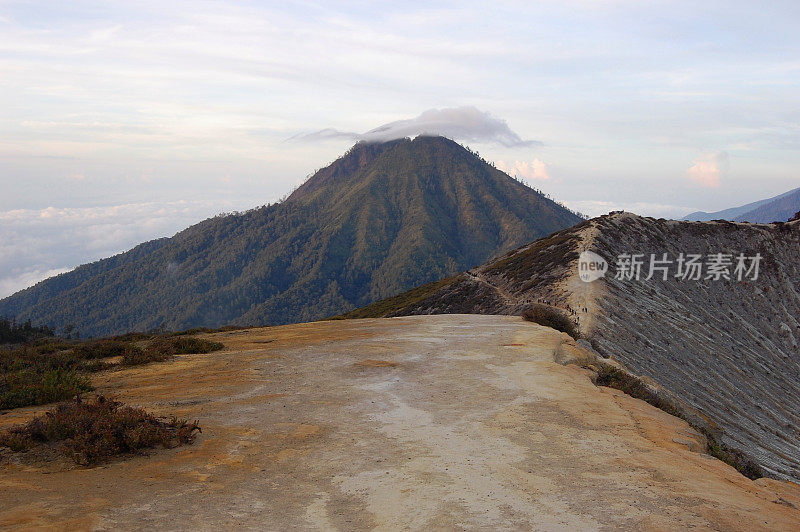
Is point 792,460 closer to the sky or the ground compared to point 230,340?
closer to the ground

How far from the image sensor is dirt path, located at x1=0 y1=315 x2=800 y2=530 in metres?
7.61

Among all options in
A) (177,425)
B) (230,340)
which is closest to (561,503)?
(177,425)

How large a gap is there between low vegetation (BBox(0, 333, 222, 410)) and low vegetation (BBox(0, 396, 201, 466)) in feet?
10.9

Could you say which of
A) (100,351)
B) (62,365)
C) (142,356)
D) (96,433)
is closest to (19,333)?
(100,351)

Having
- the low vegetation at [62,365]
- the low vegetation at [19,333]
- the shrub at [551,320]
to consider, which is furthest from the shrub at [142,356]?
the low vegetation at [19,333]

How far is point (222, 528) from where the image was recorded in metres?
7.25

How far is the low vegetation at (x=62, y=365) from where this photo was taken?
550 inches

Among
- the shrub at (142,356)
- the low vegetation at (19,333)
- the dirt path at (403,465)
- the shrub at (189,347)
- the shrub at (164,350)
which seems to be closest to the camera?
the dirt path at (403,465)

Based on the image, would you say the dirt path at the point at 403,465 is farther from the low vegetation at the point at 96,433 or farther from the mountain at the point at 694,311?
the mountain at the point at 694,311

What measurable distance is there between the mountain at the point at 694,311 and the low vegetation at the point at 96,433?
17.1 m

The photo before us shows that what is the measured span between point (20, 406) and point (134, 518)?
8.60m

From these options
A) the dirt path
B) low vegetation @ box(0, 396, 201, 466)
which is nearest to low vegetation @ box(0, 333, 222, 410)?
the dirt path

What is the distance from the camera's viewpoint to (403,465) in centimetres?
950

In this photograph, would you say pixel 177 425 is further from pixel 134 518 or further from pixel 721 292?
pixel 721 292
